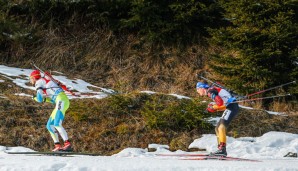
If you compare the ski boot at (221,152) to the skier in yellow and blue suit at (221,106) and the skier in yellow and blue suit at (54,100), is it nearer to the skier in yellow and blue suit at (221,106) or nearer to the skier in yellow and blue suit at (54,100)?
the skier in yellow and blue suit at (221,106)

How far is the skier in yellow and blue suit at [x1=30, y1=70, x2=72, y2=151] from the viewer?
434 inches

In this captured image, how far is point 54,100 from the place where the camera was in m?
11.4

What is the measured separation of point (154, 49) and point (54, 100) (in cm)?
813

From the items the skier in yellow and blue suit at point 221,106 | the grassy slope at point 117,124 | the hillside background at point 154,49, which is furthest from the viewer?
the hillside background at point 154,49

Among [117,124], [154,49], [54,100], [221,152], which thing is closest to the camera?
[221,152]

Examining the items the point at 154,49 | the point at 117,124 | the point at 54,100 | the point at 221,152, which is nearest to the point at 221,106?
the point at 221,152

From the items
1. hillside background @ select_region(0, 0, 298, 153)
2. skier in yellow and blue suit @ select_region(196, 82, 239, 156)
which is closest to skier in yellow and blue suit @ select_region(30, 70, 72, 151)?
hillside background @ select_region(0, 0, 298, 153)

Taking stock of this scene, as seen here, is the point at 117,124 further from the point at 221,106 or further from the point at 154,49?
the point at 154,49

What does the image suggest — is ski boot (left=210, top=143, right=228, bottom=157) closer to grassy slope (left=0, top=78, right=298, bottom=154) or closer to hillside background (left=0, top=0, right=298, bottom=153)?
grassy slope (left=0, top=78, right=298, bottom=154)

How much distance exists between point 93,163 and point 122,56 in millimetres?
10870

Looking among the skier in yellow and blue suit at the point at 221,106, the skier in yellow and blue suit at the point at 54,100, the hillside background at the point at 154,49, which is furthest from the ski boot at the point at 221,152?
the skier in yellow and blue suit at the point at 54,100

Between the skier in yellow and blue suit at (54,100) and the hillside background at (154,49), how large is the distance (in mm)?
1406

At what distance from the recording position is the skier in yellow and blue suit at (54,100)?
11023 mm

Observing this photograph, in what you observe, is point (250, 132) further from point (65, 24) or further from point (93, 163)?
point (65, 24)
